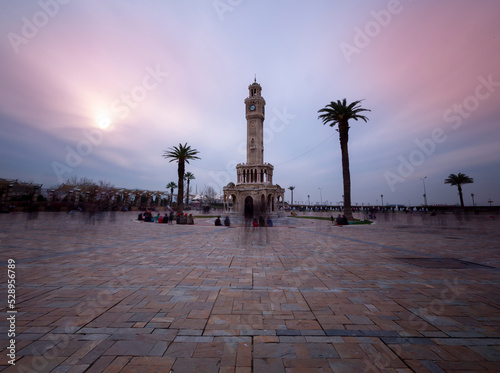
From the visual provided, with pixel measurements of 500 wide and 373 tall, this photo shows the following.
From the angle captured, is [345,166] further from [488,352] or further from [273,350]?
[273,350]

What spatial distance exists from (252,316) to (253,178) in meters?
40.1

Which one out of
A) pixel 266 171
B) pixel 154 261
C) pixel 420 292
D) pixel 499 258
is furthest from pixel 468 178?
pixel 154 261

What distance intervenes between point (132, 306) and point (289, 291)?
313 cm

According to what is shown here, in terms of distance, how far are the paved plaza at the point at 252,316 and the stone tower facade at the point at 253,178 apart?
114ft

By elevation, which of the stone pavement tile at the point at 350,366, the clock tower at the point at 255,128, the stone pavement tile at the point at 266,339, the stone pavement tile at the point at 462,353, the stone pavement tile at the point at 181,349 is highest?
the clock tower at the point at 255,128

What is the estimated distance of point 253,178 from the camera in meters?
43.7

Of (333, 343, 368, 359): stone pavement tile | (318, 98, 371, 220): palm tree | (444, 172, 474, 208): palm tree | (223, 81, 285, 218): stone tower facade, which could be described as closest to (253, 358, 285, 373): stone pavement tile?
(333, 343, 368, 359): stone pavement tile

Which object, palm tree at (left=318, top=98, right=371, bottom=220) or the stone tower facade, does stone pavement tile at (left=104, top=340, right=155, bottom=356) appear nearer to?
palm tree at (left=318, top=98, right=371, bottom=220)

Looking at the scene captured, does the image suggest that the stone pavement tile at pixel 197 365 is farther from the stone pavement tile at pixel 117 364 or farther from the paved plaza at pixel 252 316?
the stone pavement tile at pixel 117 364

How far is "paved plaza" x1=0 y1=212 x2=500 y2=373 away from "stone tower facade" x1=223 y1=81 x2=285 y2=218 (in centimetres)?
3462

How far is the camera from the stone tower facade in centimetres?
4188

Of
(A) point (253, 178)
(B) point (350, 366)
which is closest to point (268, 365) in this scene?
(B) point (350, 366)

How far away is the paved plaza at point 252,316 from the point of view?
8.66 ft

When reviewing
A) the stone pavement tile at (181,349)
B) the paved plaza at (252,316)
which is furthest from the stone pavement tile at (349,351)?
the stone pavement tile at (181,349)
